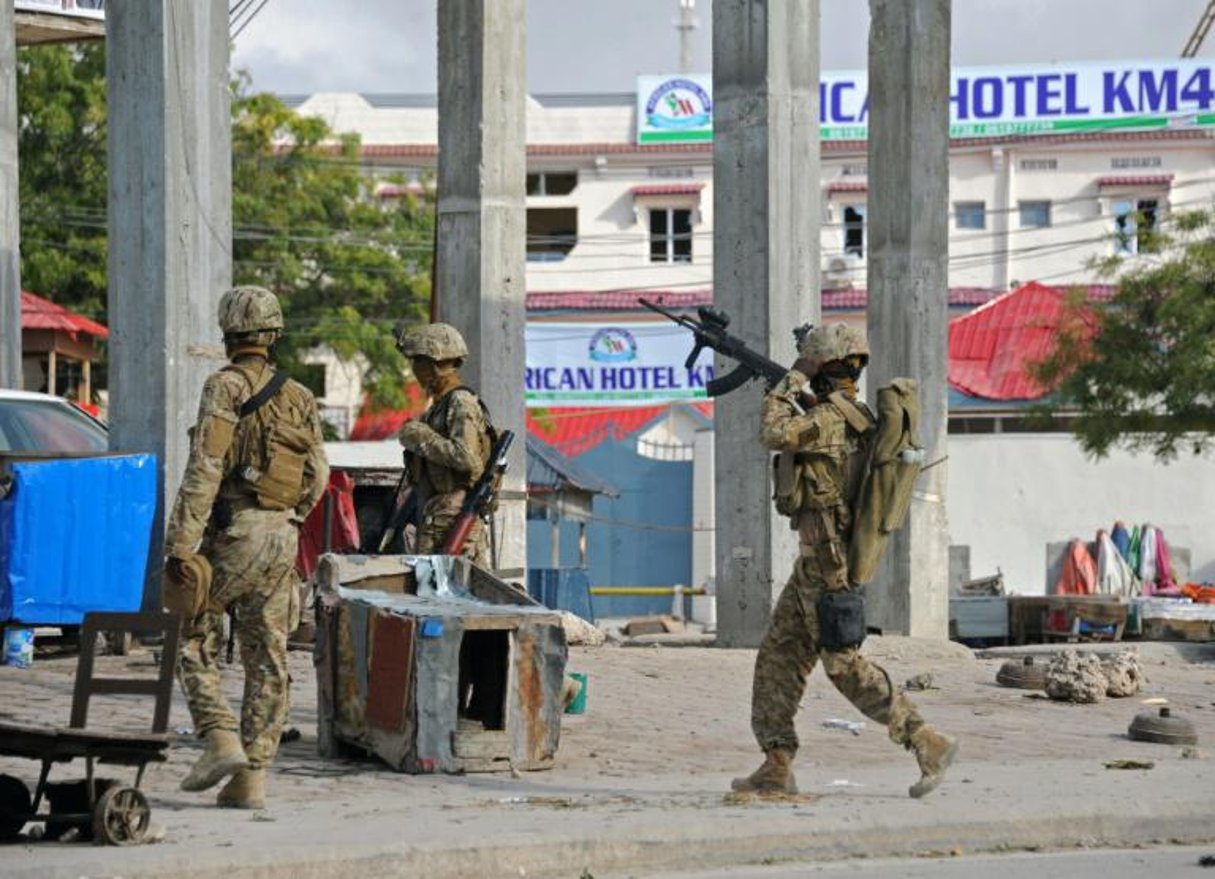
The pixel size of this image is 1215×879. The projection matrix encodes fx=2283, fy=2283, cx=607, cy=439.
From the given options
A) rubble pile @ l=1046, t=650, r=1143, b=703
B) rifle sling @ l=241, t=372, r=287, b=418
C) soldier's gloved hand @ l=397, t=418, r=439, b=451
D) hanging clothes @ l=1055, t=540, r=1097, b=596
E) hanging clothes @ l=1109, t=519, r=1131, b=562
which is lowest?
hanging clothes @ l=1055, t=540, r=1097, b=596

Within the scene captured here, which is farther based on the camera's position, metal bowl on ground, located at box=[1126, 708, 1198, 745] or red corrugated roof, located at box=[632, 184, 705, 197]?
red corrugated roof, located at box=[632, 184, 705, 197]

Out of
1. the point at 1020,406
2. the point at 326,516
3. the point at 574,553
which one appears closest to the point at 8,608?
the point at 326,516

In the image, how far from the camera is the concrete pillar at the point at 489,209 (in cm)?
1844

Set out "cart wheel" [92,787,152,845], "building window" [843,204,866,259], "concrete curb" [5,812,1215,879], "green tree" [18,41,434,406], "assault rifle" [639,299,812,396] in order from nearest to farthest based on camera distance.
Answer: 1. "concrete curb" [5,812,1215,879]
2. "cart wheel" [92,787,152,845]
3. "assault rifle" [639,299,812,396]
4. "green tree" [18,41,434,406]
5. "building window" [843,204,866,259]

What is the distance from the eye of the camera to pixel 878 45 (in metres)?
19.1

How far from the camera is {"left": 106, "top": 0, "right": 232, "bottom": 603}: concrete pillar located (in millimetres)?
14734

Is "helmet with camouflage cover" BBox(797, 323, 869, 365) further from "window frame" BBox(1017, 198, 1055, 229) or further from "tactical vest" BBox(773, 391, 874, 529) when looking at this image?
"window frame" BBox(1017, 198, 1055, 229)

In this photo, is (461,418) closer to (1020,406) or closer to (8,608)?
(8,608)

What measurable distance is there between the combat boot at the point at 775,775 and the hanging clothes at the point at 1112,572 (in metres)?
28.6

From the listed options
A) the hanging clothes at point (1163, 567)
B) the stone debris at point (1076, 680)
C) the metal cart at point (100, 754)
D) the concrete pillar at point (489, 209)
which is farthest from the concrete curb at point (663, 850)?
the hanging clothes at point (1163, 567)

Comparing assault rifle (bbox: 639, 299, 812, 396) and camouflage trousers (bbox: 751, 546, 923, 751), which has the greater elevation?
assault rifle (bbox: 639, 299, 812, 396)

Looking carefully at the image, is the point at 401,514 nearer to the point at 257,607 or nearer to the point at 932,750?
the point at 257,607

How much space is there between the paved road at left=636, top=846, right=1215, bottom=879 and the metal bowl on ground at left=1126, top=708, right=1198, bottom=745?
2.92 meters

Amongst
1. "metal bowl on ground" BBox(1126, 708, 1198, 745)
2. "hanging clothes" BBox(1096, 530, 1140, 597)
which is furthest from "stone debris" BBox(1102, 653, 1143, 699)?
"hanging clothes" BBox(1096, 530, 1140, 597)
